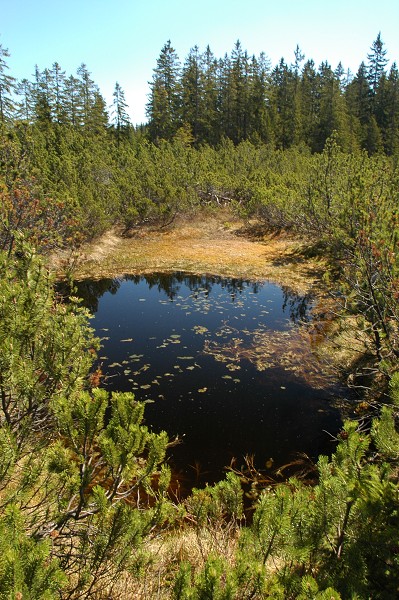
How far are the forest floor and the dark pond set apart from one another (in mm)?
2127

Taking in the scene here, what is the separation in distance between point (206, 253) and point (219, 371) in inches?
451

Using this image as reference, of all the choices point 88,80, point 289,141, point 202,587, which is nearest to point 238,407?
point 202,587

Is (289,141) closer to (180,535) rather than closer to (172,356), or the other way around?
(172,356)

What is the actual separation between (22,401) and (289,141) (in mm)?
47876

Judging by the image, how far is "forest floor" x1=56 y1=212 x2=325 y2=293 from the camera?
16.3 metres

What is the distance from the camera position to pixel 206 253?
63.9 ft

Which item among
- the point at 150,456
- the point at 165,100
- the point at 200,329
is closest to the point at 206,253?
the point at 200,329

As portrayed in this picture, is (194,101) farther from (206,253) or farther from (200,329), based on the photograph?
(200,329)

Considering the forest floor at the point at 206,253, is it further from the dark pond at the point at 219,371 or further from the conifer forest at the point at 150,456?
the dark pond at the point at 219,371

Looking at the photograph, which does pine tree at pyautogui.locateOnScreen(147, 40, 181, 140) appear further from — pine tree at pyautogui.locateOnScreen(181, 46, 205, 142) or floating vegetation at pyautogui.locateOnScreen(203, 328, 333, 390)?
floating vegetation at pyautogui.locateOnScreen(203, 328, 333, 390)

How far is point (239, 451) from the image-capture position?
6.32 metres

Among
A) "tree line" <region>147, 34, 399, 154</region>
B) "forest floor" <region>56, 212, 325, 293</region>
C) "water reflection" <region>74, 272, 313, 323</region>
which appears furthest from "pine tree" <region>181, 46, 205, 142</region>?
"water reflection" <region>74, 272, 313, 323</region>

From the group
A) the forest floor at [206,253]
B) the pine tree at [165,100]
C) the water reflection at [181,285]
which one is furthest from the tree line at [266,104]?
the water reflection at [181,285]

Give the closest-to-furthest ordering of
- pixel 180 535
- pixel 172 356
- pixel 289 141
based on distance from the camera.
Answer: pixel 180 535 → pixel 172 356 → pixel 289 141
